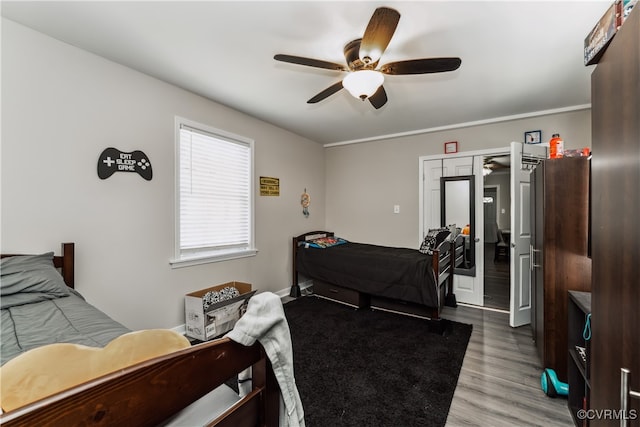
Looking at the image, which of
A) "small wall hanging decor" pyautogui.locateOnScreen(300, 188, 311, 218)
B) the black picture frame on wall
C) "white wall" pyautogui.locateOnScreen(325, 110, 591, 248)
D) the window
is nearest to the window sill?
the window

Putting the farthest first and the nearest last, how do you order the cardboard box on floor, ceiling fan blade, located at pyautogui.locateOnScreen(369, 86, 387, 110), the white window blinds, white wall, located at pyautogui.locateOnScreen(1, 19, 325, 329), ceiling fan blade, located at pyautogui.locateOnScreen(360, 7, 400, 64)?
the white window blinds
the cardboard box on floor
ceiling fan blade, located at pyautogui.locateOnScreen(369, 86, 387, 110)
white wall, located at pyautogui.locateOnScreen(1, 19, 325, 329)
ceiling fan blade, located at pyautogui.locateOnScreen(360, 7, 400, 64)

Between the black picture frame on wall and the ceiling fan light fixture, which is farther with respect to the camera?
the black picture frame on wall

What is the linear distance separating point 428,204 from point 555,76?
202 centimetres

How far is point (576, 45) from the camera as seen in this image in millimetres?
2014

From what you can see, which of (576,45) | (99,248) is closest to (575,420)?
(576,45)

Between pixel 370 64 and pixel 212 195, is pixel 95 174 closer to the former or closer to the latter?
pixel 212 195

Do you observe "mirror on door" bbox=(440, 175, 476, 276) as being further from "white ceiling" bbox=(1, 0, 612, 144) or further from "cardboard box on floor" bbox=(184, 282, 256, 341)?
"cardboard box on floor" bbox=(184, 282, 256, 341)

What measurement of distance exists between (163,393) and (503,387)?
2351mm

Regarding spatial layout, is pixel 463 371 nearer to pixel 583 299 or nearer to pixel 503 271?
pixel 583 299

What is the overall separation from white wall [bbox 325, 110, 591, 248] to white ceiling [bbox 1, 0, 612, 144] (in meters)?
0.43

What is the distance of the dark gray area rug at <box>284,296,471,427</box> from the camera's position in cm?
175

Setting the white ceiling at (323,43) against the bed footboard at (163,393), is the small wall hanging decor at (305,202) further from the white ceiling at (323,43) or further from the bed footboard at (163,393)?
the bed footboard at (163,393)

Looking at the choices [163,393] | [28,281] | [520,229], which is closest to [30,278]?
[28,281]

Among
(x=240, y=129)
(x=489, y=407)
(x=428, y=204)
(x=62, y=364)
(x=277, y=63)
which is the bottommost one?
(x=489, y=407)
